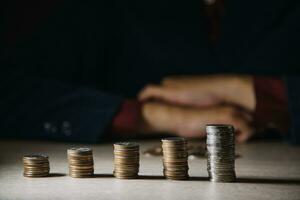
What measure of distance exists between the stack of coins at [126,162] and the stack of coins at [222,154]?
0.22 meters

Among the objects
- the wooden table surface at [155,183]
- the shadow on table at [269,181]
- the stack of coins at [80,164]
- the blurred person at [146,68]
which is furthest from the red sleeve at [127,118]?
the shadow on table at [269,181]

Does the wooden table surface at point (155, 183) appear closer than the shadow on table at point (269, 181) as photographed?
Yes

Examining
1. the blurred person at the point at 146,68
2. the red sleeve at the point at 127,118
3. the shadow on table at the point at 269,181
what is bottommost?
the shadow on table at the point at 269,181

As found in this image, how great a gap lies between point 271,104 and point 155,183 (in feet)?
3.71

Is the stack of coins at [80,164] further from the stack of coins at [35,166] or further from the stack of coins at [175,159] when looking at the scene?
the stack of coins at [175,159]

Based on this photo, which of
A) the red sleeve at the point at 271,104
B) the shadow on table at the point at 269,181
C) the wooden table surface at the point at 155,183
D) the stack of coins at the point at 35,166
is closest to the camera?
the wooden table surface at the point at 155,183

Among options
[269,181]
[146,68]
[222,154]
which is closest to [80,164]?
[222,154]

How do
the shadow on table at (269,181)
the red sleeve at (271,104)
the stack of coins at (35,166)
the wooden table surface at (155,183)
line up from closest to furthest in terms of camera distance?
the wooden table surface at (155,183)
the shadow on table at (269,181)
the stack of coins at (35,166)
the red sleeve at (271,104)

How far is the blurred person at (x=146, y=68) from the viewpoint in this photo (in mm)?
2547

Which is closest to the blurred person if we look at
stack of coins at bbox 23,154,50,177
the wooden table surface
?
the wooden table surface

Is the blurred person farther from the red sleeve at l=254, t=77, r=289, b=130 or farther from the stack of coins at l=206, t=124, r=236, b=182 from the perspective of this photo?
the stack of coins at l=206, t=124, r=236, b=182

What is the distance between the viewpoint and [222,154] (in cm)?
153

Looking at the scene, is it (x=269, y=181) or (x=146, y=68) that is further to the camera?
(x=146, y=68)

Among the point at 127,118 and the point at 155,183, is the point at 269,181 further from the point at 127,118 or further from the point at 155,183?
the point at 127,118
